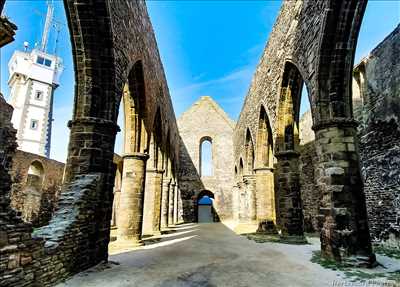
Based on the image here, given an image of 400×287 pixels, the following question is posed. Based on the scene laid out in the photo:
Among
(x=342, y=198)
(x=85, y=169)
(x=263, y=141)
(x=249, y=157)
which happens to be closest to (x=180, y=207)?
(x=249, y=157)

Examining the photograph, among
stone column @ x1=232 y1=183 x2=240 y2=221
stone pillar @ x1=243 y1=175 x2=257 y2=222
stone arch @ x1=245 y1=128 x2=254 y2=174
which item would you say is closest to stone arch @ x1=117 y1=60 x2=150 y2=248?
stone pillar @ x1=243 y1=175 x2=257 y2=222

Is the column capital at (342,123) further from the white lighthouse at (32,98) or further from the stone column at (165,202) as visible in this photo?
the white lighthouse at (32,98)

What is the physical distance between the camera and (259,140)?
10930mm

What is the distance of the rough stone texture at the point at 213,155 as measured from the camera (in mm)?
20219

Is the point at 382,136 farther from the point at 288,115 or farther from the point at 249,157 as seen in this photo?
the point at 249,157

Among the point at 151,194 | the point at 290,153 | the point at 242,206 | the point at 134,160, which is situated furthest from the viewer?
the point at 242,206

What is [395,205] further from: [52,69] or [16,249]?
[52,69]

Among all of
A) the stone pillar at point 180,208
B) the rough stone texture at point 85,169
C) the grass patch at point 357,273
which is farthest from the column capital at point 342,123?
the stone pillar at point 180,208

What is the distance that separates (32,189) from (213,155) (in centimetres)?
1270

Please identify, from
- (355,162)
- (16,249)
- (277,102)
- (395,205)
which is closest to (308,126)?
(277,102)

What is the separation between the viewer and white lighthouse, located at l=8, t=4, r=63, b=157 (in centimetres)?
3188

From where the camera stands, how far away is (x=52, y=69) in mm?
38375

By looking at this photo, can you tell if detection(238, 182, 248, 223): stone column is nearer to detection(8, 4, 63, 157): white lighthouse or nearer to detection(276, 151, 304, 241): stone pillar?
detection(276, 151, 304, 241): stone pillar

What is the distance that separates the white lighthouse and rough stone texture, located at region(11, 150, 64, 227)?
19.9 meters
